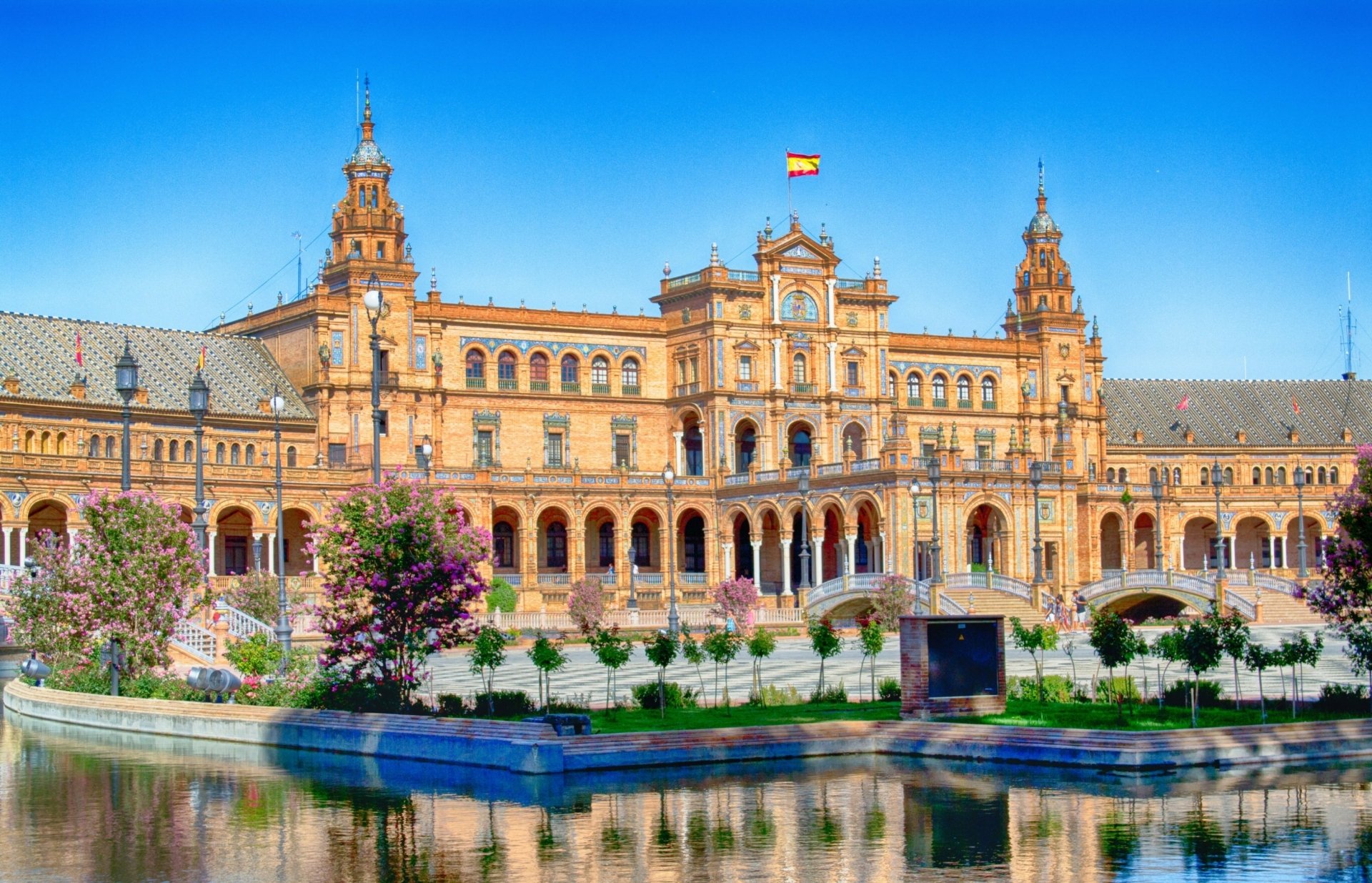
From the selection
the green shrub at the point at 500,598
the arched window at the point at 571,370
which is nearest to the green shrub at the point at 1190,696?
the green shrub at the point at 500,598

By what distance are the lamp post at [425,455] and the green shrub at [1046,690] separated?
40.0m

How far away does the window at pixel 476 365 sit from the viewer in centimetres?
8738

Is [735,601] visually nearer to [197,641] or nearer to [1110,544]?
[197,641]

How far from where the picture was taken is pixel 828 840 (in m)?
22.7

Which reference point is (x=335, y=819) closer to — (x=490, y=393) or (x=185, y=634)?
(x=185, y=634)

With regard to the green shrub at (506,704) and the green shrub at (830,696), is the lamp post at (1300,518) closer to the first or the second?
the green shrub at (830,696)

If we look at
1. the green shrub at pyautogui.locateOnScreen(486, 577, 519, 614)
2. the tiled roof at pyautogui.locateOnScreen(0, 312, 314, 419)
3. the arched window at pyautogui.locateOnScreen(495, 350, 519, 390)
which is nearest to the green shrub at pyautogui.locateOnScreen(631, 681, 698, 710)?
the green shrub at pyautogui.locateOnScreen(486, 577, 519, 614)

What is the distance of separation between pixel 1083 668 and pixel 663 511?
42880mm

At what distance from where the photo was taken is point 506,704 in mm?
33344

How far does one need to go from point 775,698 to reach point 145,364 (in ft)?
169

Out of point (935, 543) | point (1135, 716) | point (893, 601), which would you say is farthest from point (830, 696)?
point (893, 601)

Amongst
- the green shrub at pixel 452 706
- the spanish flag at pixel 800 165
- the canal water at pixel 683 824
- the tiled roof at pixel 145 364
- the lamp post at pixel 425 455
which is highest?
the spanish flag at pixel 800 165

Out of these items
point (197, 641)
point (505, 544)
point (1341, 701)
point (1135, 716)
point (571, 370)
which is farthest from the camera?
point (571, 370)

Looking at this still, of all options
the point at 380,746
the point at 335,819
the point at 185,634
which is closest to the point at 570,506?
the point at 185,634
